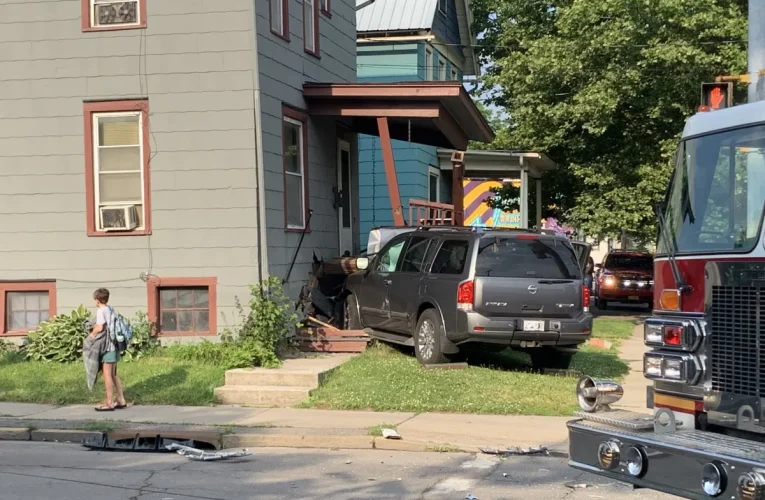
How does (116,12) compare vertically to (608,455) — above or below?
above

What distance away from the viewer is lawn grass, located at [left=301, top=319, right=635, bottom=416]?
10.4m

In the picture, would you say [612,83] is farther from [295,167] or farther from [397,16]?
[295,167]

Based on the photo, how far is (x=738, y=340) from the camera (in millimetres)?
5113

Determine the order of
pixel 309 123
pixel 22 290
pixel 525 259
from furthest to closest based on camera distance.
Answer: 1. pixel 309 123
2. pixel 22 290
3. pixel 525 259

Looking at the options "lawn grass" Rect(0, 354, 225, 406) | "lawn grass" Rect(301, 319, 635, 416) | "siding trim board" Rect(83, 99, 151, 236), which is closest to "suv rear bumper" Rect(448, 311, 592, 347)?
"lawn grass" Rect(301, 319, 635, 416)

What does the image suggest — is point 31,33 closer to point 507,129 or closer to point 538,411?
point 538,411

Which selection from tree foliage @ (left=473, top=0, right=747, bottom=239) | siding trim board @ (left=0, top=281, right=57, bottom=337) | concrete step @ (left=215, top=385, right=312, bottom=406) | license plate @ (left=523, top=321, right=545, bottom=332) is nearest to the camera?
concrete step @ (left=215, top=385, right=312, bottom=406)

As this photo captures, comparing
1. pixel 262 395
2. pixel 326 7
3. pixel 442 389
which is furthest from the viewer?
pixel 326 7

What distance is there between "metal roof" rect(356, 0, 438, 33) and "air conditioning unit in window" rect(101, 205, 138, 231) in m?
12.4

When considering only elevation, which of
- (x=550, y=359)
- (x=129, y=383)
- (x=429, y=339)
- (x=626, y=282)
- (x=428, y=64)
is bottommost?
(x=129, y=383)

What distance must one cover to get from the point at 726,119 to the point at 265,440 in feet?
18.1

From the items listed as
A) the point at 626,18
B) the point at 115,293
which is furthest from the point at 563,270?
the point at 626,18

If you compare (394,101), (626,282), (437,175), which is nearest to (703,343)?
(394,101)

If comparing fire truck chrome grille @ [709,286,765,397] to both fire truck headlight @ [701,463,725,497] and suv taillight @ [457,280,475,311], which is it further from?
suv taillight @ [457,280,475,311]
